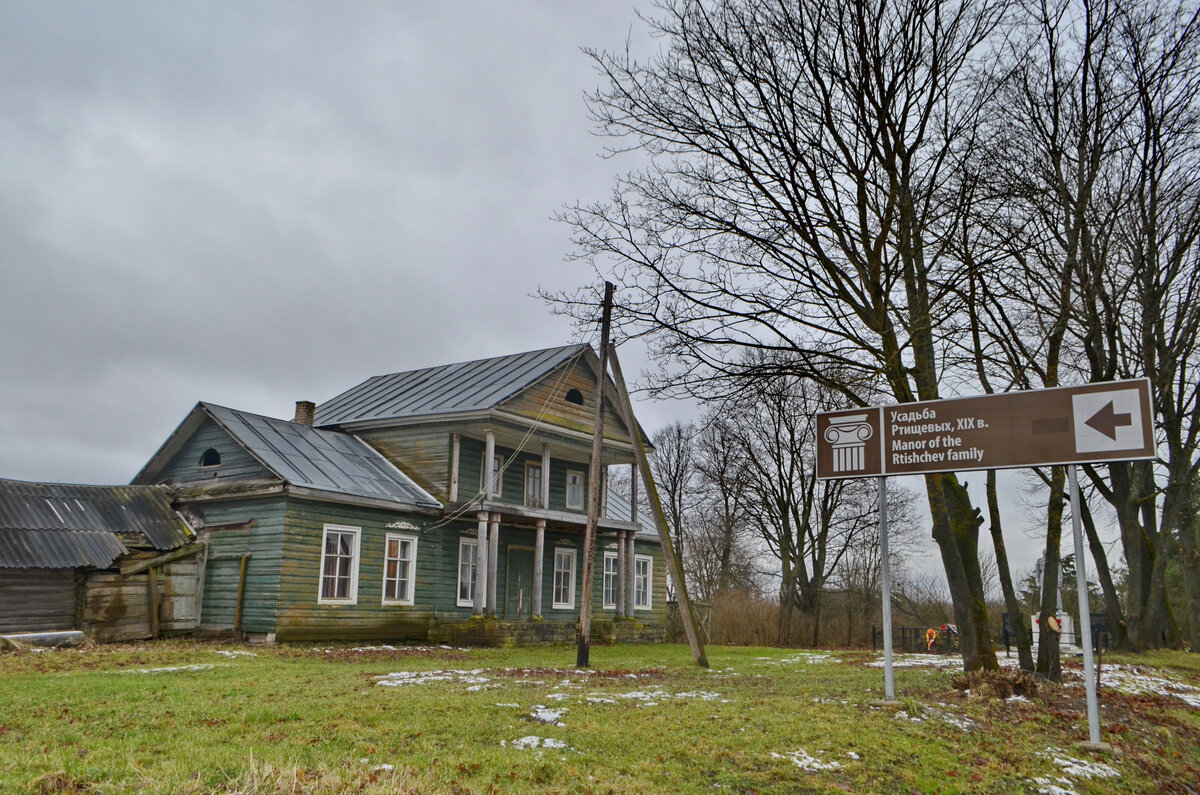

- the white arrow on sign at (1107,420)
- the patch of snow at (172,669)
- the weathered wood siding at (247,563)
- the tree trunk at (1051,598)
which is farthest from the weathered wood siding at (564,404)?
the white arrow on sign at (1107,420)

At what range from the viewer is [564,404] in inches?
981

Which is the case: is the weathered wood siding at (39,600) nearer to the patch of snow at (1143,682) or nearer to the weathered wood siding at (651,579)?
the weathered wood siding at (651,579)

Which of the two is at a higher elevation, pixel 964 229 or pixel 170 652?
pixel 964 229

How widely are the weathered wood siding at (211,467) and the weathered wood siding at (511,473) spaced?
206 inches

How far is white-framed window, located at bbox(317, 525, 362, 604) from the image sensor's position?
1988 cm

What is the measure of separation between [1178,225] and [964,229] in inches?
249

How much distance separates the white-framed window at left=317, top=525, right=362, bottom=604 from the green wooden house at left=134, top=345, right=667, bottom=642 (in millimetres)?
32

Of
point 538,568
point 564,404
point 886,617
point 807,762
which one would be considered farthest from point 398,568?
point 807,762

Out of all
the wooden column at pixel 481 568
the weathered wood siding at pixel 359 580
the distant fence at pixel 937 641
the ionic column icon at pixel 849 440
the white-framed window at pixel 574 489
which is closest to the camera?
the ionic column icon at pixel 849 440

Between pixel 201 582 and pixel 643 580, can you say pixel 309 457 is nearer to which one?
pixel 201 582

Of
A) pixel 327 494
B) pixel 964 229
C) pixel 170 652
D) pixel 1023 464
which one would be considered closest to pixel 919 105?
pixel 964 229

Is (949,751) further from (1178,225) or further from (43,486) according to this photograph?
(43,486)

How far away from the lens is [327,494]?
774 inches

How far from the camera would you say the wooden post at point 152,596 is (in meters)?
18.9
